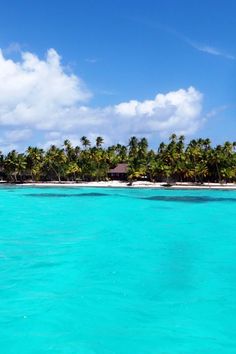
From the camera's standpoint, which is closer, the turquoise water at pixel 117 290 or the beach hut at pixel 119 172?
the turquoise water at pixel 117 290

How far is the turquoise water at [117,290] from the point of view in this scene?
966 cm

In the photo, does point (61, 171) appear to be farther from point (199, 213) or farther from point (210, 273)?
point (210, 273)

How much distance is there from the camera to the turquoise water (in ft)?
31.7

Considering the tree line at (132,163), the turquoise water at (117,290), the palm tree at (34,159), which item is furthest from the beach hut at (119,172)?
the turquoise water at (117,290)

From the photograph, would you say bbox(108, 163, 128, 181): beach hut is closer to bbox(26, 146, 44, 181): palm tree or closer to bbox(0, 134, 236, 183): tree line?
bbox(0, 134, 236, 183): tree line

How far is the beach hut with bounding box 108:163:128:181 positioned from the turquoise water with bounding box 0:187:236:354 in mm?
57729

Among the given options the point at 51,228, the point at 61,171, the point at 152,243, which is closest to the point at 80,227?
the point at 51,228

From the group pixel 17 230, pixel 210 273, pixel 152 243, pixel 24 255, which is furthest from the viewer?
pixel 17 230

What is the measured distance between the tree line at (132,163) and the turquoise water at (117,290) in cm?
4937

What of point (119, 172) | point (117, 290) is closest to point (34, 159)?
point (119, 172)

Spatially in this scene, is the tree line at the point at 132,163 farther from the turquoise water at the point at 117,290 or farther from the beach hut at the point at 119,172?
the turquoise water at the point at 117,290

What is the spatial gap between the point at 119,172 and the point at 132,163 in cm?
674

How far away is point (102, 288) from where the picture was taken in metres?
13.5

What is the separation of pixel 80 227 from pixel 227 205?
73.3 feet
